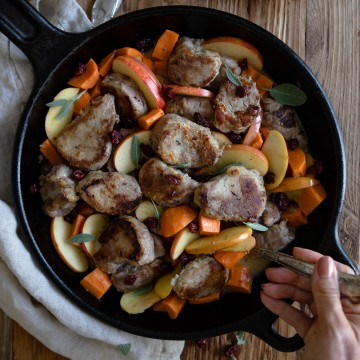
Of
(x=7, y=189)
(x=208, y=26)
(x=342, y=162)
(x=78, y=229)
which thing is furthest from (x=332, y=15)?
(x=7, y=189)

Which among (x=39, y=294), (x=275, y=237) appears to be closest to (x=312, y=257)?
(x=275, y=237)

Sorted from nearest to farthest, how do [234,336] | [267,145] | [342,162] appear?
[342,162] → [267,145] → [234,336]

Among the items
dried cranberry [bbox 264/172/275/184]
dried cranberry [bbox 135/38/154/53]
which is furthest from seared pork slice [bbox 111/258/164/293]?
dried cranberry [bbox 135/38/154/53]

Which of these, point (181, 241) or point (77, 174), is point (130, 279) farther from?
point (77, 174)

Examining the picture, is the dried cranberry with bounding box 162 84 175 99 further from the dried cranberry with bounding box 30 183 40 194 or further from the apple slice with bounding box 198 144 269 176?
the dried cranberry with bounding box 30 183 40 194

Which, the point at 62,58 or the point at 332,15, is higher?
the point at 62,58

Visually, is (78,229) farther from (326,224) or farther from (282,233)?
(326,224)

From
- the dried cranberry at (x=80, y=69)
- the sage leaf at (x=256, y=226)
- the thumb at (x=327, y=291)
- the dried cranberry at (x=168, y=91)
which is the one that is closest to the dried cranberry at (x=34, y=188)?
the dried cranberry at (x=80, y=69)
